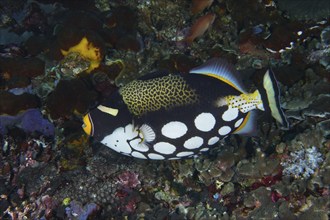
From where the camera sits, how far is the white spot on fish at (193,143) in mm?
3408

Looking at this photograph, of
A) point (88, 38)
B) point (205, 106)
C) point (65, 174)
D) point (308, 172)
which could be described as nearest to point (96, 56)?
point (88, 38)

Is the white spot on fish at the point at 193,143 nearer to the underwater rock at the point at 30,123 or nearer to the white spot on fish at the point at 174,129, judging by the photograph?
the white spot on fish at the point at 174,129

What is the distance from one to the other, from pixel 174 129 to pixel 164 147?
0.27 meters

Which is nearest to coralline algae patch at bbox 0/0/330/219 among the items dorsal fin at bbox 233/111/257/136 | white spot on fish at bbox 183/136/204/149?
dorsal fin at bbox 233/111/257/136

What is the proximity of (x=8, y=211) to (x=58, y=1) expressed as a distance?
456 cm

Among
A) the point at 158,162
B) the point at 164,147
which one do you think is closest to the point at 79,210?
the point at 158,162

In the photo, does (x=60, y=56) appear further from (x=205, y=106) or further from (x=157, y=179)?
(x=205, y=106)

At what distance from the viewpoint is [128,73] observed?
511cm

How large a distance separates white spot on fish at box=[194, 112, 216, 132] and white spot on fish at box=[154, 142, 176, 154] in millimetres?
379

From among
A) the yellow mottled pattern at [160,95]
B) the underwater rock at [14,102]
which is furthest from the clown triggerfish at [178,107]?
the underwater rock at [14,102]

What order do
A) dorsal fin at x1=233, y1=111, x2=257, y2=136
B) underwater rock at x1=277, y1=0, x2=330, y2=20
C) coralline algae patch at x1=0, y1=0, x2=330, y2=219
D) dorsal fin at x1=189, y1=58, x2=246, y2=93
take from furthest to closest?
1. underwater rock at x1=277, y1=0, x2=330, y2=20
2. coralline algae patch at x1=0, y1=0, x2=330, y2=219
3. dorsal fin at x1=233, y1=111, x2=257, y2=136
4. dorsal fin at x1=189, y1=58, x2=246, y2=93

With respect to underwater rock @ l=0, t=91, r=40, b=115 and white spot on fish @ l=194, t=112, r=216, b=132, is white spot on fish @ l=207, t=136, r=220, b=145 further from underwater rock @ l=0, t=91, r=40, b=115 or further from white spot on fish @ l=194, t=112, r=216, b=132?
underwater rock @ l=0, t=91, r=40, b=115

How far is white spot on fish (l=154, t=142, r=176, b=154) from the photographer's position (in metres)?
3.43

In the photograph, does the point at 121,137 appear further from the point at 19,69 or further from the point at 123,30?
the point at 123,30
